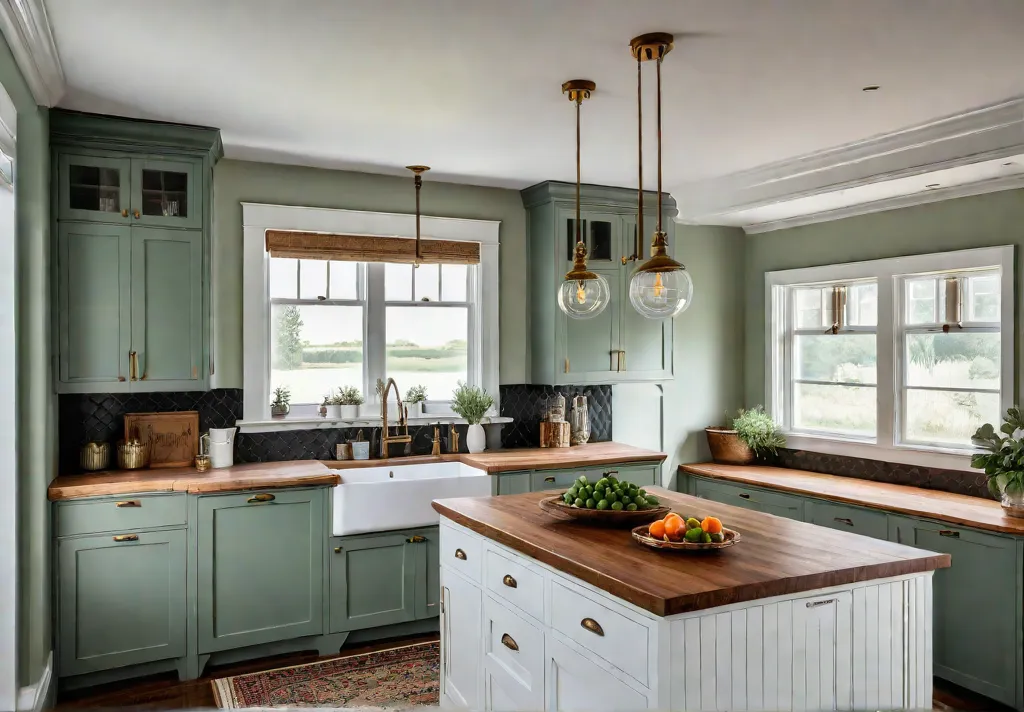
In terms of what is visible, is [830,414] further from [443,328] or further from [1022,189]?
[443,328]

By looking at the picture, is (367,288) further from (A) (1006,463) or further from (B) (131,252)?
(A) (1006,463)

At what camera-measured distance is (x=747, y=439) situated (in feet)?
18.8

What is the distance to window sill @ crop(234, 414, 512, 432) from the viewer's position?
458 cm

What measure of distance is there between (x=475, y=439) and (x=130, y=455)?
1994 mm

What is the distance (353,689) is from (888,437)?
3511 mm

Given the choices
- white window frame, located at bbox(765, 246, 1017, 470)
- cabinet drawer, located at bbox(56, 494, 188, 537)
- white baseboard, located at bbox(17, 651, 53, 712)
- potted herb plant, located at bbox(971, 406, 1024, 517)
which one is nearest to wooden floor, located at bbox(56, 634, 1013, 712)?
white baseboard, located at bbox(17, 651, 53, 712)

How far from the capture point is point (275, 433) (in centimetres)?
466

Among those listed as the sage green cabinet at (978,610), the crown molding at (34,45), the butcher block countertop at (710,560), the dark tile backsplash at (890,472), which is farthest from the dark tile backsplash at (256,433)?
the sage green cabinet at (978,610)

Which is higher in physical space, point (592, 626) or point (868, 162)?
point (868, 162)

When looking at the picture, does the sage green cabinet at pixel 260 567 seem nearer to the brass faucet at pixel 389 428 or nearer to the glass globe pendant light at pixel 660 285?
the brass faucet at pixel 389 428

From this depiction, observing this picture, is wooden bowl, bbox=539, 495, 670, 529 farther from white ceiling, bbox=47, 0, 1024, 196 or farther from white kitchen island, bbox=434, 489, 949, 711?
white ceiling, bbox=47, 0, 1024, 196

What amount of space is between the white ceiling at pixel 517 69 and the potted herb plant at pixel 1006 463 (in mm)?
1592

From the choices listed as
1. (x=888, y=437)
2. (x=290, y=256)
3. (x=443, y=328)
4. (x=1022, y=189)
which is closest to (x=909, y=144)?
(x=1022, y=189)

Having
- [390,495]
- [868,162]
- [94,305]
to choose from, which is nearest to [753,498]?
[868,162]
